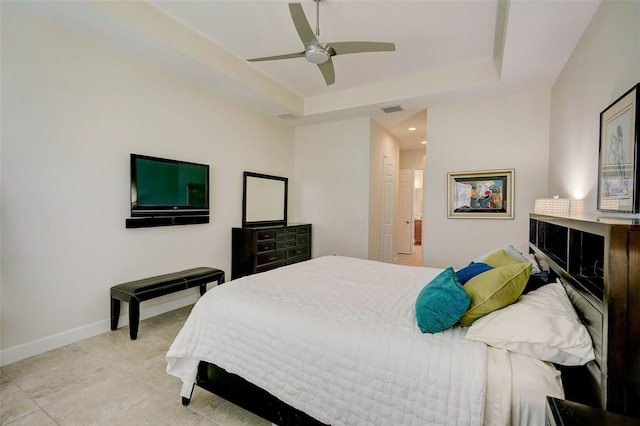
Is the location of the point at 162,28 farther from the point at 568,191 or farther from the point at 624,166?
the point at 568,191

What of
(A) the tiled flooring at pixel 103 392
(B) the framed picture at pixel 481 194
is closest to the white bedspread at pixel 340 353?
(A) the tiled flooring at pixel 103 392

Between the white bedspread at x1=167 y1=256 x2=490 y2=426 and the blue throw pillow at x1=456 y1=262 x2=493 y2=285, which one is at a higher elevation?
the blue throw pillow at x1=456 y1=262 x2=493 y2=285

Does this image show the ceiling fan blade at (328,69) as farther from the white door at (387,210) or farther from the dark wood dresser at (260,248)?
→ the white door at (387,210)

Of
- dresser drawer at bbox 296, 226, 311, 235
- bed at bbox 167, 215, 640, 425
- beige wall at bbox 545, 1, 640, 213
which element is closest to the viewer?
bed at bbox 167, 215, 640, 425

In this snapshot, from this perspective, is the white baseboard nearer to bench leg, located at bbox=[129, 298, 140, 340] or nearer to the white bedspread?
bench leg, located at bbox=[129, 298, 140, 340]

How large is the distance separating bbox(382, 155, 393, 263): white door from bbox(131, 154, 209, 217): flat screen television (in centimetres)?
347

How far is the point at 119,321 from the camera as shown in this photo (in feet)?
10.2

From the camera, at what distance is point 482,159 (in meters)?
4.12

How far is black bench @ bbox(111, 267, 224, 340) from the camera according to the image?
9.16ft

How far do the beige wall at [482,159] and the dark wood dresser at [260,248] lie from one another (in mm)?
2168

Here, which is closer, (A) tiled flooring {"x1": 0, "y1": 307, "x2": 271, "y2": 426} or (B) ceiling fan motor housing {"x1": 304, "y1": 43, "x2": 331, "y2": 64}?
(A) tiled flooring {"x1": 0, "y1": 307, "x2": 271, "y2": 426}

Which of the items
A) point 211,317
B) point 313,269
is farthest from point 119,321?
point 313,269

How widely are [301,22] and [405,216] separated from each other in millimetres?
6345

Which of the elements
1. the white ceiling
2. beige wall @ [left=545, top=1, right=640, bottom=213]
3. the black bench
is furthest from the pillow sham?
the black bench
